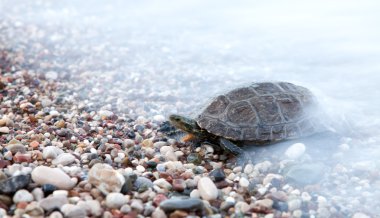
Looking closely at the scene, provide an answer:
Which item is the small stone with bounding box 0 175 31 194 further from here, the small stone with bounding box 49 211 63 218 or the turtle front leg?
the turtle front leg

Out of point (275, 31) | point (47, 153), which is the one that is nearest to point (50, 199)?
point (47, 153)

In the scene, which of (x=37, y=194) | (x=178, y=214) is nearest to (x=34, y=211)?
(x=37, y=194)

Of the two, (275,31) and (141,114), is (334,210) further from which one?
(275,31)

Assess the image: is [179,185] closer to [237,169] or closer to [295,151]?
[237,169]

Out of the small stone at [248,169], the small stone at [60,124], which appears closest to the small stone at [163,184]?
the small stone at [248,169]

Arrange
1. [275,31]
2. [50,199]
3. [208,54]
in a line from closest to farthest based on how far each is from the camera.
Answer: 1. [50,199]
2. [208,54]
3. [275,31]

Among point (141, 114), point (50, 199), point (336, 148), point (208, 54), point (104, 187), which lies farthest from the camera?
point (208, 54)

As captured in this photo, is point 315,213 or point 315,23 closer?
point 315,213
